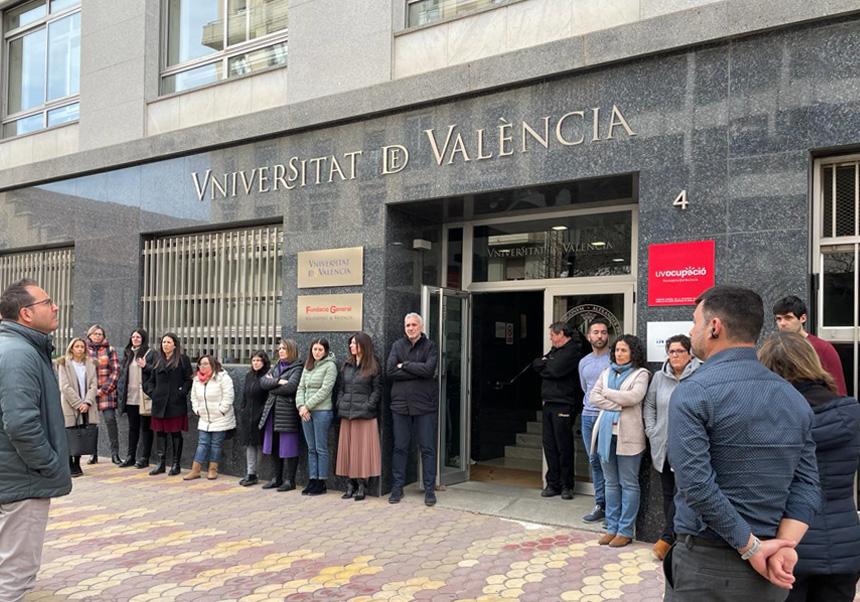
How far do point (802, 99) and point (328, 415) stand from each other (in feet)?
17.1

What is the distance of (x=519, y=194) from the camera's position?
7246mm

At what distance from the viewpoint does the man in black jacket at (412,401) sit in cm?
733

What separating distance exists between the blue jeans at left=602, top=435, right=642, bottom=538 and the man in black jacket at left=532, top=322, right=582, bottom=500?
1295mm

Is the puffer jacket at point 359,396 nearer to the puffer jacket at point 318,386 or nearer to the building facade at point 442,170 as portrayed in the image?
the puffer jacket at point 318,386

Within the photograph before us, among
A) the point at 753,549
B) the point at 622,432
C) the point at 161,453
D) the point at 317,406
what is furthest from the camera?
the point at 161,453

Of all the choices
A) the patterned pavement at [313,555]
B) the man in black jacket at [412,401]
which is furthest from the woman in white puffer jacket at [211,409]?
the man in black jacket at [412,401]

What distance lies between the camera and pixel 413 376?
7.31 meters

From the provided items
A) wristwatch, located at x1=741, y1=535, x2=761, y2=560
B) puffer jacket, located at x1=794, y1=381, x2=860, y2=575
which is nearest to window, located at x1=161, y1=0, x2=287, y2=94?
puffer jacket, located at x1=794, y1=381, x2=860, y2=575

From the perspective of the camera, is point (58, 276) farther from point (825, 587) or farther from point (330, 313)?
point (825, 587)

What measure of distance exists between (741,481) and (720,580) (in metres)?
0.33

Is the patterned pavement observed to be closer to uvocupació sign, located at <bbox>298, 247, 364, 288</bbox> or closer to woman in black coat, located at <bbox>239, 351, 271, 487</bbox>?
woman in black coat, located at <bbox>239, 351, 271, 487</bbox>

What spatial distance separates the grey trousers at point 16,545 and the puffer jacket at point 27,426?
7 cm

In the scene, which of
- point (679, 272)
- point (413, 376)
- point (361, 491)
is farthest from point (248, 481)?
point (679, 272)

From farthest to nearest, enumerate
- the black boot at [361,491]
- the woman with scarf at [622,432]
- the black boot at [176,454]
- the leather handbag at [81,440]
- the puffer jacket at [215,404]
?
the black boot at [176,454] < the puffer jacket at [215,404] < the leather handbag at [81,440] < the black boot at [361,491] < the woman with scarf at [622,432]
